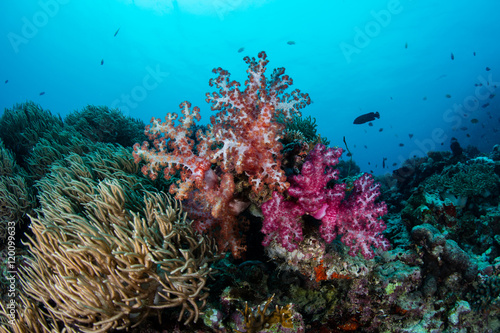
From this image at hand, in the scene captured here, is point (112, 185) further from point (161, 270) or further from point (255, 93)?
point (255, 93)

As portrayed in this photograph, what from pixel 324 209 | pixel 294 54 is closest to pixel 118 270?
pixel 324 209

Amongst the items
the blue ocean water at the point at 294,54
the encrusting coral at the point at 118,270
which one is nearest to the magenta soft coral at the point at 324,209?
the encrusting coral at the point at 118,270

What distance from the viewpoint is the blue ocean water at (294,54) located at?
207 ft

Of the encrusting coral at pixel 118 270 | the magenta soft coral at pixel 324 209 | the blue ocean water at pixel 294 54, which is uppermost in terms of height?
the blue ocean water at pixel 294 54

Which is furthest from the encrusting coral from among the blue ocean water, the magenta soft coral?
the blue ocean water

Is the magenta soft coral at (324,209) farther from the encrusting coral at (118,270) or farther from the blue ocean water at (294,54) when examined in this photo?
the blue ocean water at (294,54)

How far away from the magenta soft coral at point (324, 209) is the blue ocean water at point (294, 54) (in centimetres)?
5011

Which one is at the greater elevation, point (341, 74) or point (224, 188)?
point (341, 74)

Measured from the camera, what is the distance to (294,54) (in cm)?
7338

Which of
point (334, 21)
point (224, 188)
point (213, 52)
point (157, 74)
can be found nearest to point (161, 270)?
point (224, 188)

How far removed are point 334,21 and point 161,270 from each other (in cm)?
8464

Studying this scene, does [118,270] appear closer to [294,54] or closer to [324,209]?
[324,209]

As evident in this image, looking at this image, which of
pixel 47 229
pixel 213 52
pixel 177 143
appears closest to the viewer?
pixel 47 229

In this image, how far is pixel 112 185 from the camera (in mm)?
3521
